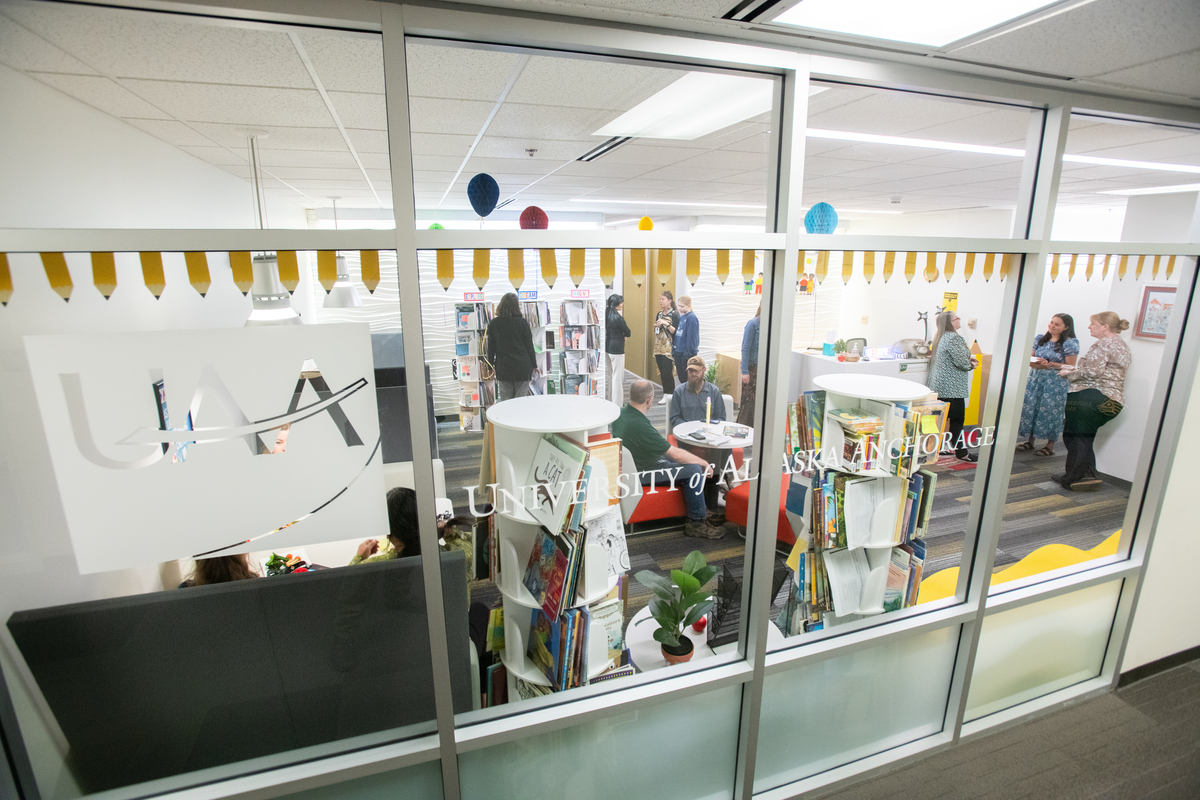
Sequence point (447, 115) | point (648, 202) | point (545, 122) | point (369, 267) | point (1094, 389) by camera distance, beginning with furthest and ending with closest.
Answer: point (648, 202) → point (1094, 389) → point (545, 122) → point (447, 115) → point (369, 267)

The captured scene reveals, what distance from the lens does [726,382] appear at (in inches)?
83.4

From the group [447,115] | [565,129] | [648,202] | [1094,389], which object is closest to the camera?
[447,115]

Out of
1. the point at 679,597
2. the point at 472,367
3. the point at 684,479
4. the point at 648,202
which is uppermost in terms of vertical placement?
the point at 648,202

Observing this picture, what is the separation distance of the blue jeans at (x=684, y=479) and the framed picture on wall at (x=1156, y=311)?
2.47 meters

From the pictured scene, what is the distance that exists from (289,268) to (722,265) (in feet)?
4.25

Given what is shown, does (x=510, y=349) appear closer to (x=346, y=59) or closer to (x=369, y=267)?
(x=369, y=267)

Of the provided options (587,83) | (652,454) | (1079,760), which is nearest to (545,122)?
(587,83)

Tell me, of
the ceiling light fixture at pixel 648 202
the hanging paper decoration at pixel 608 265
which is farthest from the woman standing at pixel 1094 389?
the hanging paper decoration at pixel 608 265

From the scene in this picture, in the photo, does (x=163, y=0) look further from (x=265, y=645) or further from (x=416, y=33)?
(x=265, y=645)

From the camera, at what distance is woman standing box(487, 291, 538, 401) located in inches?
74.4

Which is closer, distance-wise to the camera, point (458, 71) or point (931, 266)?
point (458, 71)

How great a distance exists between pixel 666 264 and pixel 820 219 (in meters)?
0.64

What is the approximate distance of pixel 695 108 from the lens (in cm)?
232

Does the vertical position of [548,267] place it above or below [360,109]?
below
